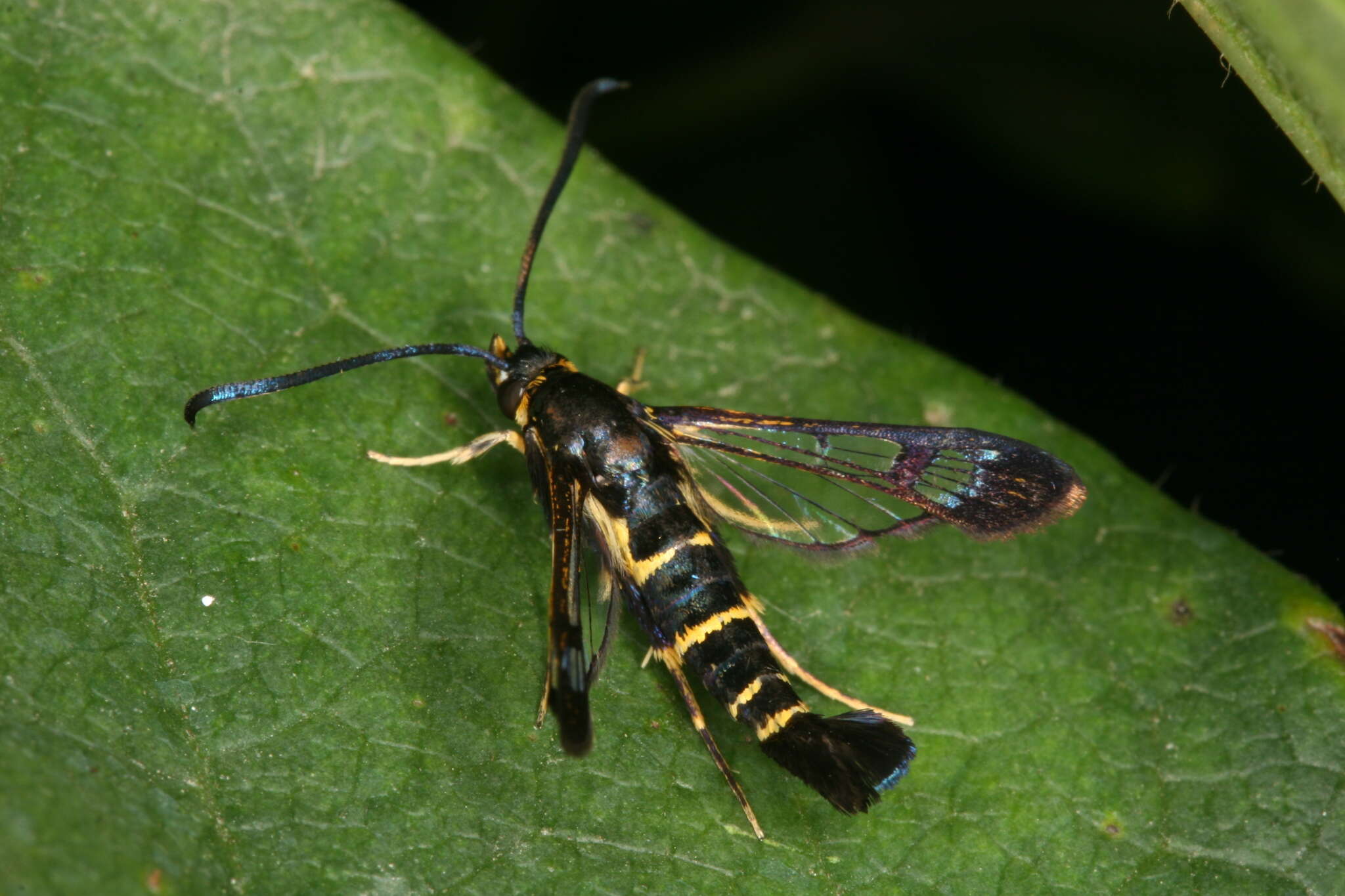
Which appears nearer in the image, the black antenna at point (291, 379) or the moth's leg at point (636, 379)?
the black antenna at point (291, 379)

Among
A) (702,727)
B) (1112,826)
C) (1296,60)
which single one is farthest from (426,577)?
(1296,60)

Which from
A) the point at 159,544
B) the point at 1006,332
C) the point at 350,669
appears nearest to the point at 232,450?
the point at 159,544

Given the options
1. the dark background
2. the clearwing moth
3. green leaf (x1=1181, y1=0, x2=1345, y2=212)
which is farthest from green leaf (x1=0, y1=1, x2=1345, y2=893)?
green leaf (x1=1181, y1=0, x2=1345, y2=212)

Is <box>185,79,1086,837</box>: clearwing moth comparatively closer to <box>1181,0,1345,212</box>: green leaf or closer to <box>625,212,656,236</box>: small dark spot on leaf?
<box>625,212,656,236</box>: small dark spot on leaf

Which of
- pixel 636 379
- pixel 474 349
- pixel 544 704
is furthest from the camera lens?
pixel 636 379

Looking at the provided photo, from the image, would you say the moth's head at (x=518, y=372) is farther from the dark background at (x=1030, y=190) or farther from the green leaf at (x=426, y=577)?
the dark background at (x=1030, y=190)

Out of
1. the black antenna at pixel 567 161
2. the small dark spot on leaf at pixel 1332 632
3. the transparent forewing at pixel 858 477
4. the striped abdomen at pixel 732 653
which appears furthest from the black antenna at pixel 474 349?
the small dark spot on leaf at pixel 1332 632

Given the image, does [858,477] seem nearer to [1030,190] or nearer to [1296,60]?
[1296,60]
